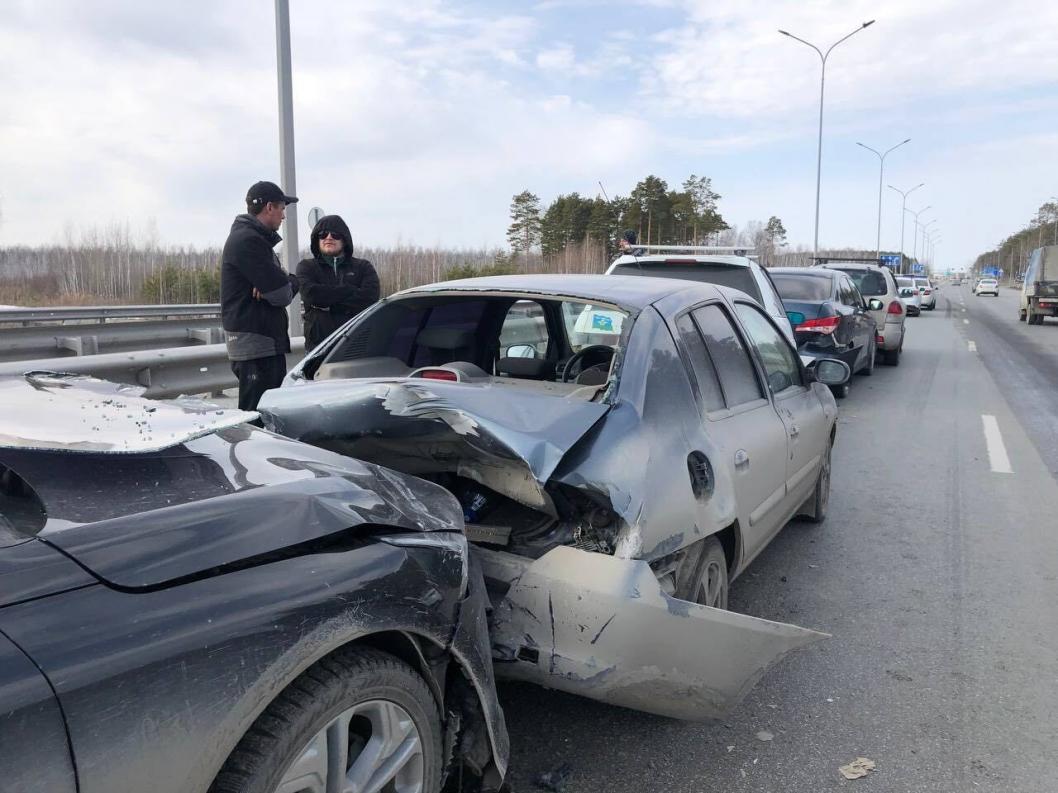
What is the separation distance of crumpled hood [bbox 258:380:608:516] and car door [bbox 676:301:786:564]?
741mm

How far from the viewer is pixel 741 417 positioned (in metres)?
3.70

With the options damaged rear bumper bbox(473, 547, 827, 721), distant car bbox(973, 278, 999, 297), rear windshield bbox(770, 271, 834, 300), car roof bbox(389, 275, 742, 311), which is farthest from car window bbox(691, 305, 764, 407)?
distant car bbox(973, 278, 999, 297)

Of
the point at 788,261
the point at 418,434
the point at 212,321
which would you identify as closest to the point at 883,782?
the point at 418,434

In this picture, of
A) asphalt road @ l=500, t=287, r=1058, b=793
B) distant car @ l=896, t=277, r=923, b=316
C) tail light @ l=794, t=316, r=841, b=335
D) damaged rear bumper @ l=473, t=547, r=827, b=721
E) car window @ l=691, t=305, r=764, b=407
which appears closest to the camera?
damaged rear bumper @ l=473, t=547, r=827, b=721

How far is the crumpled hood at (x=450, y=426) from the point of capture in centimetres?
277

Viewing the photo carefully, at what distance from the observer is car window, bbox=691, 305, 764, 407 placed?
12.3 ft

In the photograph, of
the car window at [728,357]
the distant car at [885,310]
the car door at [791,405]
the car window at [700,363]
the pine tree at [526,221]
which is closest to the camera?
the car window at [700,363]

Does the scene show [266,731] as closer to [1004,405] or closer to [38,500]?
[38,500]

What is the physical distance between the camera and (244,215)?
208 inches

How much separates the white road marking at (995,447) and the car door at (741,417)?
419 cm

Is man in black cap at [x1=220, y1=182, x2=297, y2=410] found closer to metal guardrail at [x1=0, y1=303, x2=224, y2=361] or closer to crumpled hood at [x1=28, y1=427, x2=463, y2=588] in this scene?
crumpled hood at [x1=28, y1=427, x2=463, y2=588]

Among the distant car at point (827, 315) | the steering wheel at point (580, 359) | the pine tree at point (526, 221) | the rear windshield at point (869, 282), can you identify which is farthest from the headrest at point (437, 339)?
the pine tree at point (526, 221)

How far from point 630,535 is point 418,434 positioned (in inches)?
32.0

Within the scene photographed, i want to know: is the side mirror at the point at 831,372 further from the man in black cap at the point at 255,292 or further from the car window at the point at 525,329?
the man in black cap at the point at 255,292
